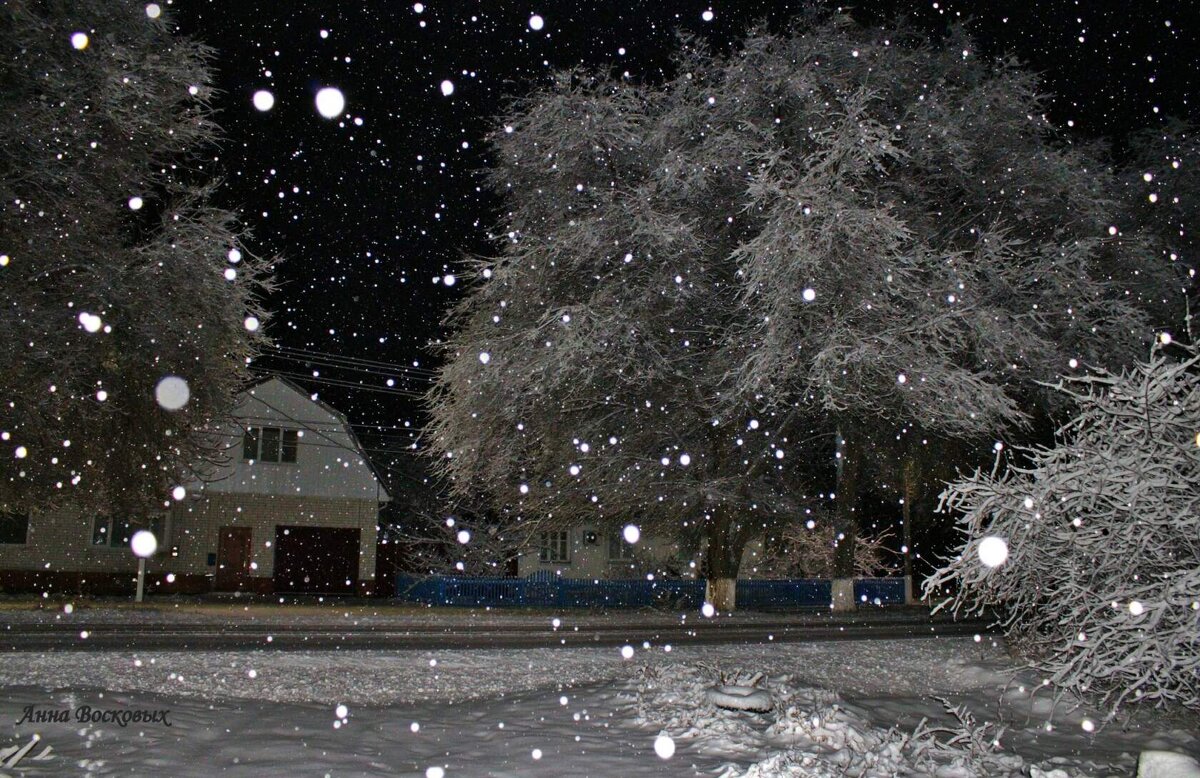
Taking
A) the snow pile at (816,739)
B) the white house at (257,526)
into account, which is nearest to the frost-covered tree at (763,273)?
the snow pile at (816,739)

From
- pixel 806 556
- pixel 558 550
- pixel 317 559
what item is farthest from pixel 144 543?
pixel 806 556

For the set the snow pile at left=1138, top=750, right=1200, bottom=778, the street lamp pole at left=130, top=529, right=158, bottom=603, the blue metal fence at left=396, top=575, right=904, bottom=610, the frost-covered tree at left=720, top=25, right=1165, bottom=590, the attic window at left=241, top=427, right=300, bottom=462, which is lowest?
the blue metal fence at left=396, top=575, right=904, bottom=610

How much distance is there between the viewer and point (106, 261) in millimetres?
16719

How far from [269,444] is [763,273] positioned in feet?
73.7

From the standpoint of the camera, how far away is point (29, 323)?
48.6ft

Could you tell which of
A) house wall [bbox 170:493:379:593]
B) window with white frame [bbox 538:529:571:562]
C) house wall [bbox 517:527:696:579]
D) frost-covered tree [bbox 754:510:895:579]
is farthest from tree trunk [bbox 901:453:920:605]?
house wall [bbox 170:493:379:593]

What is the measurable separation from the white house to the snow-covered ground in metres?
20.8

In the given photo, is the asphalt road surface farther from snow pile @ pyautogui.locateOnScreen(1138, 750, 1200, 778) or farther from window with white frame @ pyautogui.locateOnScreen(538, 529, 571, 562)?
window with white frame @ pyautogui.locateOnScreen(538, 529, 571, 562)

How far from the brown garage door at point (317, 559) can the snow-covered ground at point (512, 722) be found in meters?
22.2

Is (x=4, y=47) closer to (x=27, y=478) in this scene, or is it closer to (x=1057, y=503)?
(x=27, y=478)

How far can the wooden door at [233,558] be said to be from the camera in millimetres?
34000

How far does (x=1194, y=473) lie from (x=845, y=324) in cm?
1147

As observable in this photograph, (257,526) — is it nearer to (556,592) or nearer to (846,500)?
(556,592)

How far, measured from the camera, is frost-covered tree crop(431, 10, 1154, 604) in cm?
1908
